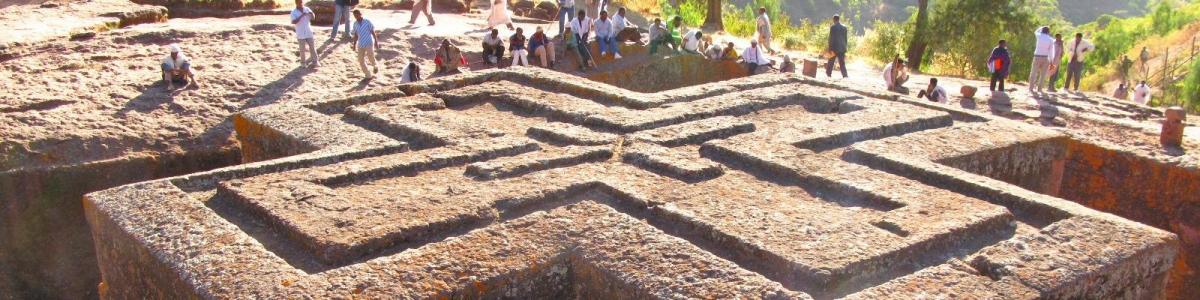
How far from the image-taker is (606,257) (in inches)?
Answer: 147

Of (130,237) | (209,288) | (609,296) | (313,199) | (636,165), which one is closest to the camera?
(209,288)

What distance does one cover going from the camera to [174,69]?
8.49 metres

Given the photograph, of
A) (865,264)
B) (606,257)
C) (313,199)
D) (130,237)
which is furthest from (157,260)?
(865,264)

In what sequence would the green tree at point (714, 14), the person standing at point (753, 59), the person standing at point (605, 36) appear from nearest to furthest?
the person standing at point (753, 59), the person standing at point (605, 36), the green tree at point (714, 14)

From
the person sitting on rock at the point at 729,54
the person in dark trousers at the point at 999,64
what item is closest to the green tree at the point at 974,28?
the person in dark trousers at the point at 999,64

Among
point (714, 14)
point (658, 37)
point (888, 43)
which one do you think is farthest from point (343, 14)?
point (888, 43)

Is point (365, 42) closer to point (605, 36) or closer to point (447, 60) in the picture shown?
point (447, 60)

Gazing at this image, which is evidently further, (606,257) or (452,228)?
(452,228)

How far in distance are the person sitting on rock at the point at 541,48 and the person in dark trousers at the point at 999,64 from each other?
4678 millimetres

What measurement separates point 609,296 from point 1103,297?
69.6 inches

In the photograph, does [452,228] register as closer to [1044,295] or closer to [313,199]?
[313,199]

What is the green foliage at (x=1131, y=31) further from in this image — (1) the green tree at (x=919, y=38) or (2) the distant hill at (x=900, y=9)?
(2) the distant hill at (x=900, y=9)

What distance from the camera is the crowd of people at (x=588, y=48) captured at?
32.6ft

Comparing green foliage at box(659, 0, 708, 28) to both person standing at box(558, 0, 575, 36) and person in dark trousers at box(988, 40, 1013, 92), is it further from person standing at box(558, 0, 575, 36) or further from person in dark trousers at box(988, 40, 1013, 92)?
person in dark trousers at box(988, 40, 1013, 92)
